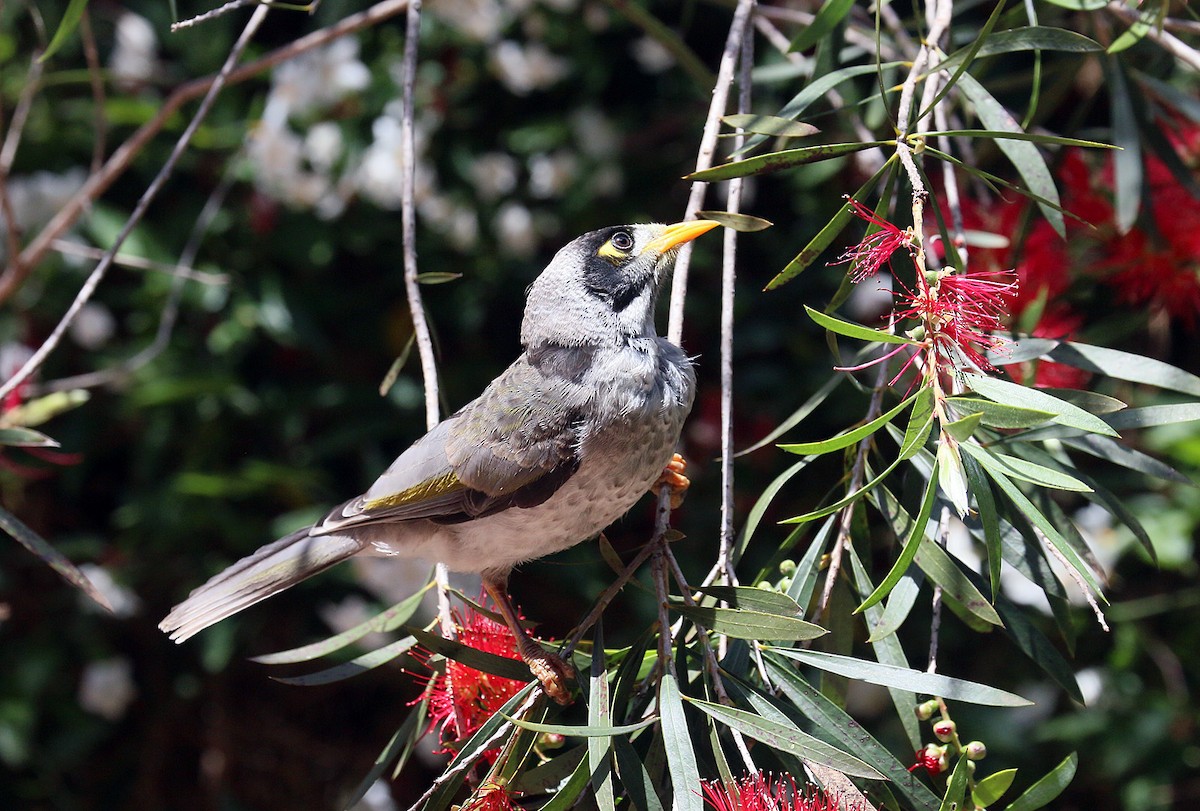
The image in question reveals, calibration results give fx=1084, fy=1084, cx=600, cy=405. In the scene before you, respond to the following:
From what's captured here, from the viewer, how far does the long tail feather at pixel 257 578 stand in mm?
2227

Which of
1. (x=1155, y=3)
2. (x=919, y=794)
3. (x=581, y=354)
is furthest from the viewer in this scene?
(x=581, y=354)

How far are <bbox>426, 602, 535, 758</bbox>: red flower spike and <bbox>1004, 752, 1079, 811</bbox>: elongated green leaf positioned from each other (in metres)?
0.81

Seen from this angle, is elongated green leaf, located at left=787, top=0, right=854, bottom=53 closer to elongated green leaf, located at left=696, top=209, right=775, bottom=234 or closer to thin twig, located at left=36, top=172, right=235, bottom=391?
elongated green leaf, located at left=696, top=209, right=775, bottom=234

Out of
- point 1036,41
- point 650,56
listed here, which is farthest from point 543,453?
point 650,56

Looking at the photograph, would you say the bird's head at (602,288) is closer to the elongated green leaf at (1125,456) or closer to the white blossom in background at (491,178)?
the elongated green leaf at (1125,456)

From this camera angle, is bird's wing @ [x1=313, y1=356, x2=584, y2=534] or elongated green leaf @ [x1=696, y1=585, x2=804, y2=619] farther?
bird's wing @ [x1=313, y1=356, x2=584, y2=534]

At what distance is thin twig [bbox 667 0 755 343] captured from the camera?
1884mm

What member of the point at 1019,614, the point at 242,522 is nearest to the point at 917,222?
the point at 1019,614

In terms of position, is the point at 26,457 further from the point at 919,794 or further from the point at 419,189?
the point at 919,794

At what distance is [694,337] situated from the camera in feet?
12.4

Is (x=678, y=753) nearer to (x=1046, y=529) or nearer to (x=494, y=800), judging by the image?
(x=494, y=800)

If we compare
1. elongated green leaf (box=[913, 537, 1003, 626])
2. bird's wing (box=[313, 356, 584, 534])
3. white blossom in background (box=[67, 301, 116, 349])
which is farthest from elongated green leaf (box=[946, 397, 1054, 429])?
white blossom in background (box=[67, 301, 116, 349])

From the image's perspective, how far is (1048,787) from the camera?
1.60 metres

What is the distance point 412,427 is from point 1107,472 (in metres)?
2.32
